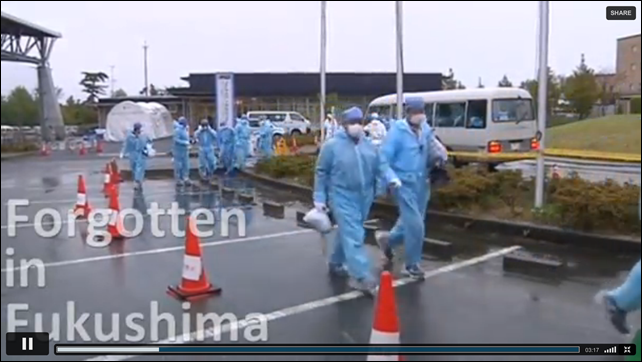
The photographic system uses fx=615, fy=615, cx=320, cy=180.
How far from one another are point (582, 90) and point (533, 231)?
203 centimetres

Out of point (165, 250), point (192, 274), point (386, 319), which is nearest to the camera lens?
point (386, 319)

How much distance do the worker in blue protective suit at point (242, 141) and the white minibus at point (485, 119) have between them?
444 centimetres

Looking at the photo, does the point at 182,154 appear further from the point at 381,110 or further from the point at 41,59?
the point at 41,59

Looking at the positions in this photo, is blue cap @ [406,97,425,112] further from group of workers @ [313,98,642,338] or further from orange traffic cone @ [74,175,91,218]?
orange traffic cone @ [74,175,91,218]

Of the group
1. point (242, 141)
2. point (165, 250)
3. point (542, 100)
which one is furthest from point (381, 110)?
point (165, 250)

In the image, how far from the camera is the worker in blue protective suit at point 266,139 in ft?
50.8

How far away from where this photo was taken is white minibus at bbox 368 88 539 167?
14148 millimetres

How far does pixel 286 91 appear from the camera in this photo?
1275cm

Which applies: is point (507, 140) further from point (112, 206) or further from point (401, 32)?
point (112, 206)

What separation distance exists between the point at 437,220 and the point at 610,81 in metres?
3.31

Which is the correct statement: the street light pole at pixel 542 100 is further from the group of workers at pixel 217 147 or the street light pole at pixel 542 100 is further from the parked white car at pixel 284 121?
the group of workers at pixel 217 147

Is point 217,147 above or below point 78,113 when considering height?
below

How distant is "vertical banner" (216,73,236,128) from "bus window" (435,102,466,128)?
506cm

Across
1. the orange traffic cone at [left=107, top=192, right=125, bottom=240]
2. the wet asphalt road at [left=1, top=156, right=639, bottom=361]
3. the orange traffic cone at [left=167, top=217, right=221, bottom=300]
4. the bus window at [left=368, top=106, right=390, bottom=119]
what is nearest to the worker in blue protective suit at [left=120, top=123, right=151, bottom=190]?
the orange traffic cone at [left=107, top=192, right=125, bottom=240]
